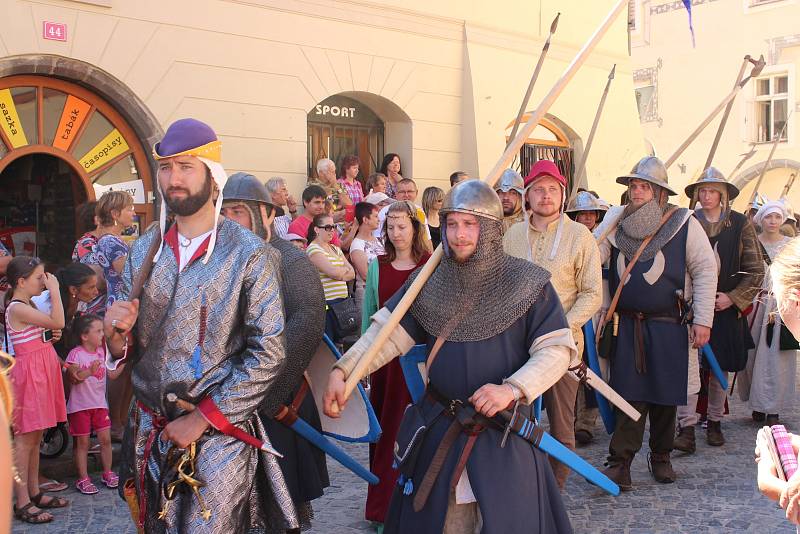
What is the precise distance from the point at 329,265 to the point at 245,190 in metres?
3.16

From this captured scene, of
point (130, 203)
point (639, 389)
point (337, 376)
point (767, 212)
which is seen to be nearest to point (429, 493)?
point (337, 376)

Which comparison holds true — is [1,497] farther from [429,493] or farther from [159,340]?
[429,493]

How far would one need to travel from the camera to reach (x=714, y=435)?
673 centimetres

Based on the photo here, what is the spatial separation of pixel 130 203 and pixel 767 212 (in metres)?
5.61

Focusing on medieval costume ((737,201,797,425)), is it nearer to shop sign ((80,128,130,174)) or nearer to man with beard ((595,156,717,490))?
man with beard ((595,156,717,490))

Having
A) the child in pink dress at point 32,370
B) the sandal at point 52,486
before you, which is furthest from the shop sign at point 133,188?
the sandal at point 52,486

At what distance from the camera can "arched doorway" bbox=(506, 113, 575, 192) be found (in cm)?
1379

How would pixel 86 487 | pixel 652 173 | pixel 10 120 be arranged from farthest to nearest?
1. pixel 10 120
2. pixel 652 173
3. pixel 86 487

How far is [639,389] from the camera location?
5566 mm

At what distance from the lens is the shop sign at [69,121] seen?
27.8ft

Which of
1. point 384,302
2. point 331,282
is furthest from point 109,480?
point 331,282

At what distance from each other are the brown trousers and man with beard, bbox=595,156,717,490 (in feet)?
2.42

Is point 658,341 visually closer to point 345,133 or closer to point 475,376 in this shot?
point 475,376

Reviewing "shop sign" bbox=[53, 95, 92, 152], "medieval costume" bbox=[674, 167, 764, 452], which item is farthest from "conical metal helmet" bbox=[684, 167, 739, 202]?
"shop sign" bbox=[53, 95, 92, 152]
